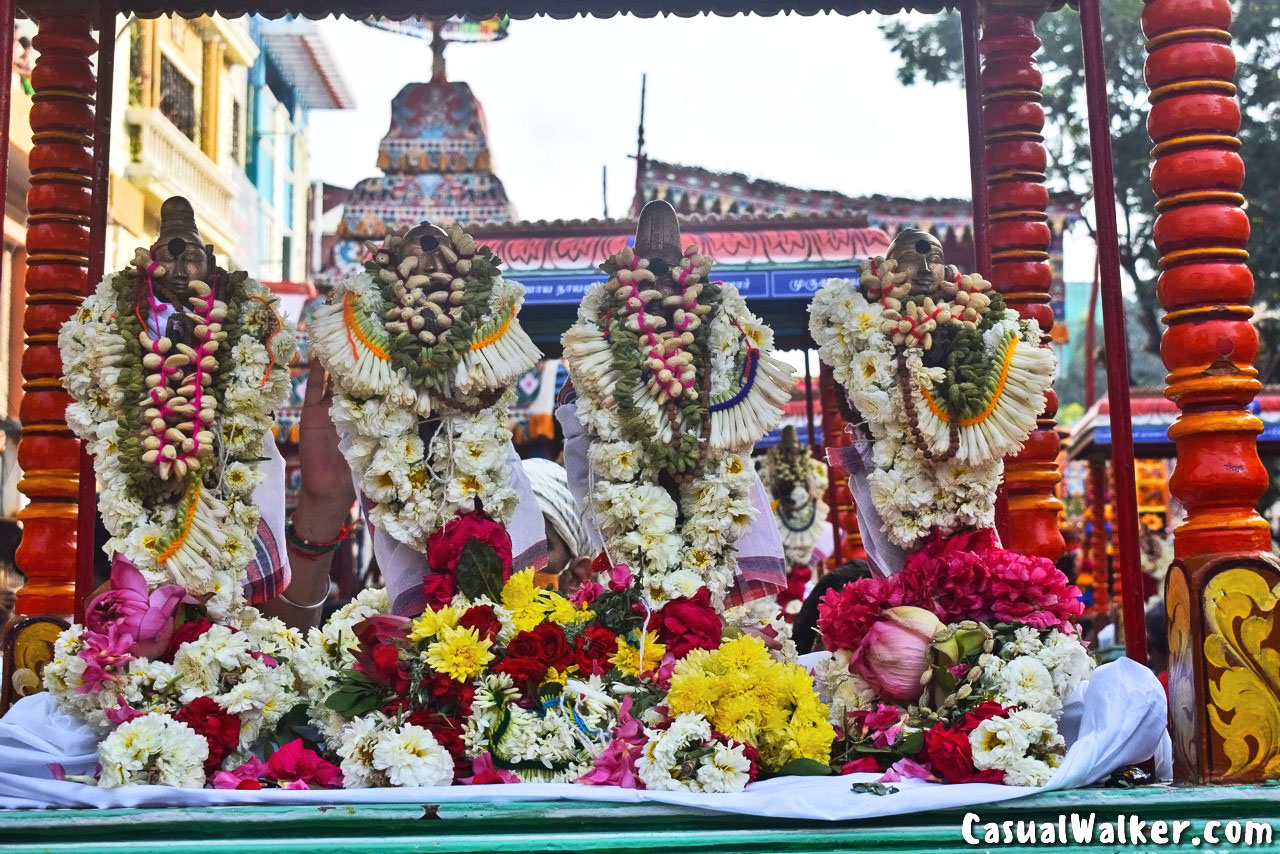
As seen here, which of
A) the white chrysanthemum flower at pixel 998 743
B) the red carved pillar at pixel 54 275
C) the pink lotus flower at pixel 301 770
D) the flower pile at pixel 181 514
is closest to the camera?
the white chrysanthemum flower at pixel 998 743

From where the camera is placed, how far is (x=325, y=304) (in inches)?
160

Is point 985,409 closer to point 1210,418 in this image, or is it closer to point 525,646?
point 1210,418

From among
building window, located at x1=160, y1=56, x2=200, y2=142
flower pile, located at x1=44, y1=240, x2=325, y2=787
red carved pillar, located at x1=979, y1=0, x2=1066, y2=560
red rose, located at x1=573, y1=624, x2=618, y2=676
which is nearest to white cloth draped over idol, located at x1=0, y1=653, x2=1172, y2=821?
flower pile, located at x1=44, y1=240, x2=325, y2=787

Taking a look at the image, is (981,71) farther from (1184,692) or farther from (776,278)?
(776,278)

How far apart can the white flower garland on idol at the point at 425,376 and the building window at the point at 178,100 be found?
499 inches

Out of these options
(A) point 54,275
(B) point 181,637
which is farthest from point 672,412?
(A) point 54,275

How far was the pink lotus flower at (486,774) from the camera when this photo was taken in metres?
3.46

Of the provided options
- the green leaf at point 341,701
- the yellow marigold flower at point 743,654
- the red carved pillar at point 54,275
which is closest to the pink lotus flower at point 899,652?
the yellow marigold flower at point 743,654

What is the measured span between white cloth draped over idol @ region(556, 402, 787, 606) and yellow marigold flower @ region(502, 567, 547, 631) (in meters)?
0.40

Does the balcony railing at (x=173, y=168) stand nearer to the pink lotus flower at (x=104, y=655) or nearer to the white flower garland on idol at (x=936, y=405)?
the pink lotus flower at (x=104, y=655)

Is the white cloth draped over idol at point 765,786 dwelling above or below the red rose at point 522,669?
below

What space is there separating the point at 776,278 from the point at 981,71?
3446 mm

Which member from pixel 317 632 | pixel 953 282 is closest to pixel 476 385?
pixel 317 632

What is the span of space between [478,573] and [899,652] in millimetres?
1213
